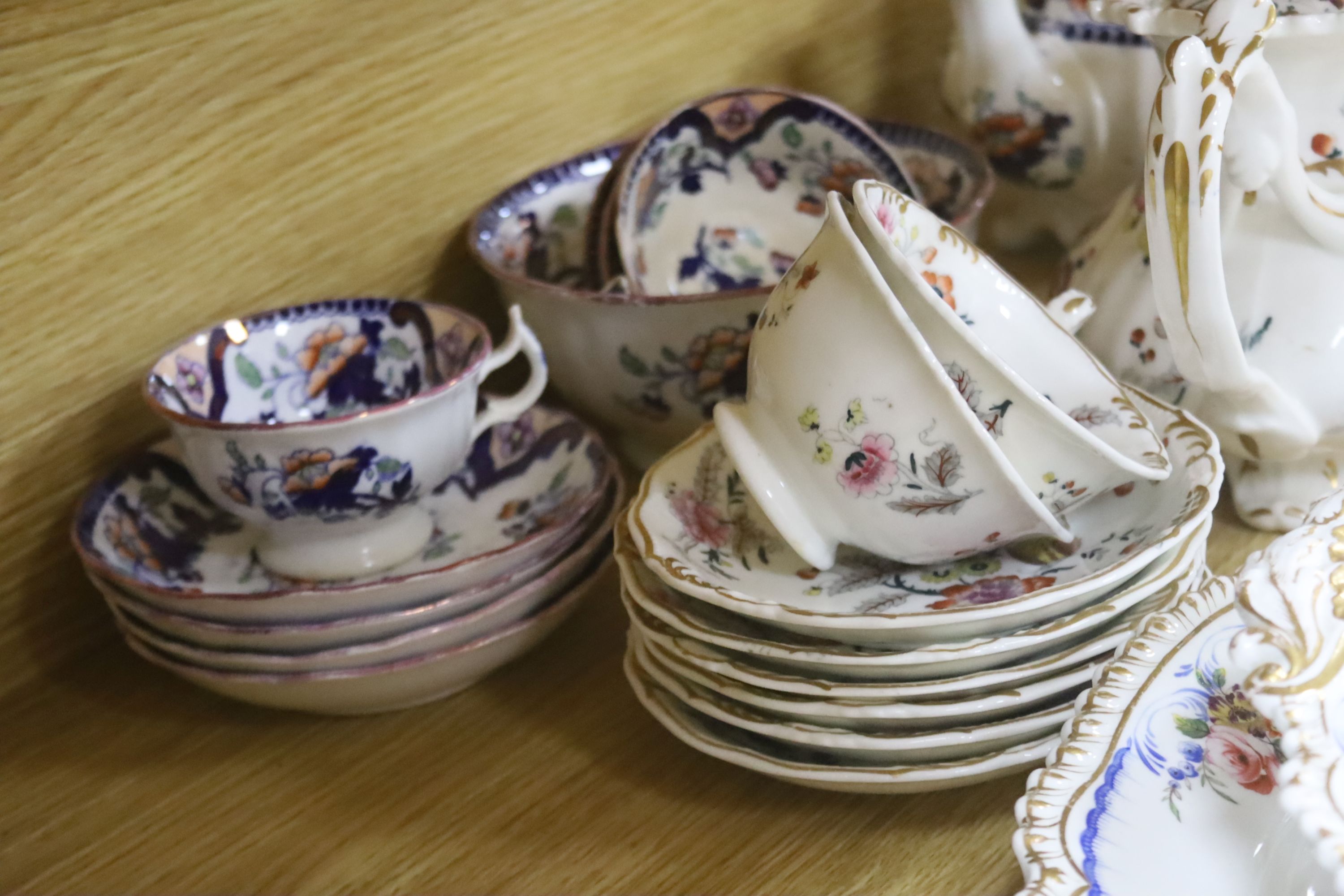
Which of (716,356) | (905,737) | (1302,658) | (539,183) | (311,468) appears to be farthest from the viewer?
(539,183)

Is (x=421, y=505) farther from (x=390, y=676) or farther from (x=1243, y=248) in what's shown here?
(x=1243, y=248)

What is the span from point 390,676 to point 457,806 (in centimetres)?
7

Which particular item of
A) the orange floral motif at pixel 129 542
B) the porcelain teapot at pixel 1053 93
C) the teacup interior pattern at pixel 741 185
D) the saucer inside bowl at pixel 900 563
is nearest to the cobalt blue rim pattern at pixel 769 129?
the teacup interior pattern at pixel 741 185

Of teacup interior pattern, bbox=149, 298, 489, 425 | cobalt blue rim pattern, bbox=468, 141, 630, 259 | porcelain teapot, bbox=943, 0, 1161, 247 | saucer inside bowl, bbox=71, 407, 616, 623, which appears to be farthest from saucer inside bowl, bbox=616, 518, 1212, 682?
porcelain teapot, bbox=943, 0, 1161, 247

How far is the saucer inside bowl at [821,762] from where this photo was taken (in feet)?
1.48

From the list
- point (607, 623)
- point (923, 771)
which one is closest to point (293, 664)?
point (607, 623)

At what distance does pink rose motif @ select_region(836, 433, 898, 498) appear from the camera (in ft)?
1.59

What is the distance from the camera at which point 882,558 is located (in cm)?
55

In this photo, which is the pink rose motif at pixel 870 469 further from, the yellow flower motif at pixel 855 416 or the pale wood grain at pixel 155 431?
the pale wood grain at pixel 155 431

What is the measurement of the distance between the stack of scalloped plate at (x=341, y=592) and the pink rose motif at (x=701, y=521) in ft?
0.18

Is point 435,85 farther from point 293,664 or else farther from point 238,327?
point 293,664

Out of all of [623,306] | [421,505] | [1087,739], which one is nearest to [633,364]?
[623,306]

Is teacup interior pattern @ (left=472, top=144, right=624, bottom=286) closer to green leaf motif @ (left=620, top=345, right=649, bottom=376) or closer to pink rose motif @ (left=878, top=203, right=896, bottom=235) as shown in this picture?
green leaf motif @ (left=620, top=345, right=649, bottom=376)

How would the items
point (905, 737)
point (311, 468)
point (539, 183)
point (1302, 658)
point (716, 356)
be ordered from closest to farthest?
1. point (1302, 658)
2. point (905, 737)
3. point (311, 468)
4. point (716, 356)
5. point (539, 183)
